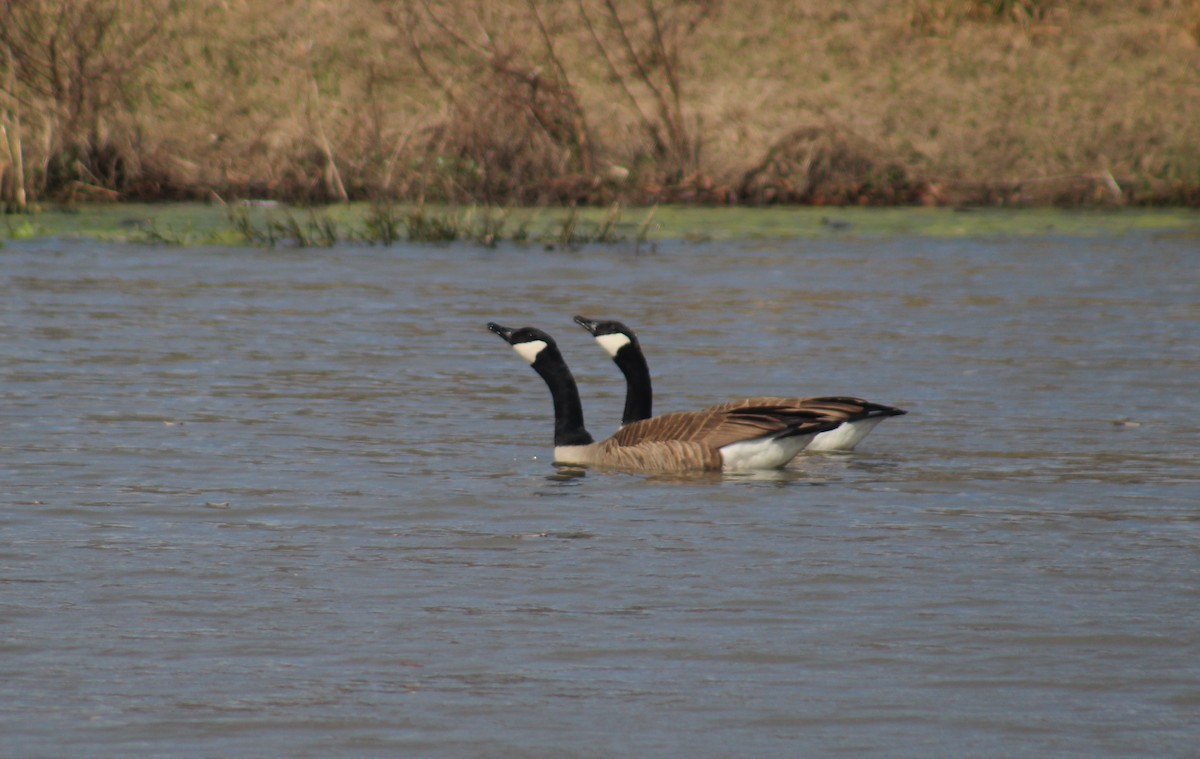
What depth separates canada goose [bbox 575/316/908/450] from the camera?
32.4ft

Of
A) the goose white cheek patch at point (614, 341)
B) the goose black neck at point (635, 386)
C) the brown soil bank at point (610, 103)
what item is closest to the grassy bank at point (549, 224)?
the brown soil bank at point (610, 103)

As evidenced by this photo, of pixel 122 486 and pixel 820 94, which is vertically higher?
pixel 820 94

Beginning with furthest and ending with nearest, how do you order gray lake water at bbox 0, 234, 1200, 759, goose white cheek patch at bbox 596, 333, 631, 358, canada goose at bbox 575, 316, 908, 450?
goose white cheek patch at bbox 596, 333, 631, 358 < canada goose at bbox 575, 316, 908, 450 < gray lake water at bbox 0, 234, 1200, 759

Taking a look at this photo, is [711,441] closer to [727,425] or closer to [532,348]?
[727,425]

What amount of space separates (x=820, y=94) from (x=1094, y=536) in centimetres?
3135

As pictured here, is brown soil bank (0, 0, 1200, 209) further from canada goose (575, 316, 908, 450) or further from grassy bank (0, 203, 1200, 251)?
canada goose (575, 316, 908, 450)

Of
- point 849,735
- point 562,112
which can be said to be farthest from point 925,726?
point 562,112

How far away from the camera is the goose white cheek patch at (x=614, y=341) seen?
1078 cm

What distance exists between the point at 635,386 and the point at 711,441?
3.93 feet

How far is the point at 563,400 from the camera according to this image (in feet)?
34.7

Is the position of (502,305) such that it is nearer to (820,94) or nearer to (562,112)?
(562,112)

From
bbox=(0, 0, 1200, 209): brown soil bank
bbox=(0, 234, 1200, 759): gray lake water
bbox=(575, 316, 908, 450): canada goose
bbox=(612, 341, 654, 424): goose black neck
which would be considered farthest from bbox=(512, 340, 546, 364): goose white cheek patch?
bbox=(0, 0, 1200, 209): brown soil bank

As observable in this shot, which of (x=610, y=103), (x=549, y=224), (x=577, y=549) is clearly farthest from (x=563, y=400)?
(x=610, y=103)

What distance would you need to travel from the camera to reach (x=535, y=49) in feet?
135
